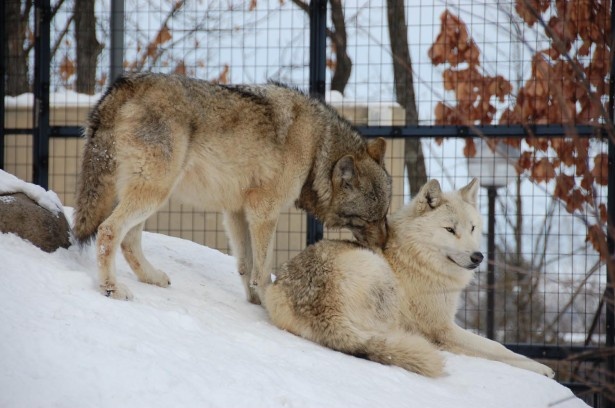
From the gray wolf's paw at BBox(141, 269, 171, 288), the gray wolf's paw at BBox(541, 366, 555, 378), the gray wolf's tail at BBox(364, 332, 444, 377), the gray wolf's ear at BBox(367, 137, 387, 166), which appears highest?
the gray wolf's ear at BBox(367, 137, 387, 166)

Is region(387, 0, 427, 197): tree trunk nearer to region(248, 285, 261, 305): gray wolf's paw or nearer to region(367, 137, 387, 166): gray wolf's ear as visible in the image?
region(367, 137, 387, 166): gray wolf's ear

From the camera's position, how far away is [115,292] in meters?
4.05

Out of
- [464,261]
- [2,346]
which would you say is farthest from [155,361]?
[464,261]

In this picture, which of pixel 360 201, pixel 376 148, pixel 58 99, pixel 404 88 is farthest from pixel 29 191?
pixel 404 88

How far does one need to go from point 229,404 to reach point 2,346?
38.0 inches

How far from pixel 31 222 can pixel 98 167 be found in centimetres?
54

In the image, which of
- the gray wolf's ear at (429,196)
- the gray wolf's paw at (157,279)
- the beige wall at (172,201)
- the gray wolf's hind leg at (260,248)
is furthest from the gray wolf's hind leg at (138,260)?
the beige wall at (172,201)

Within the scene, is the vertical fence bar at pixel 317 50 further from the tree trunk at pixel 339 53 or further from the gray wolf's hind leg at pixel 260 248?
the gray wolf's hind leg at pixel 260 248

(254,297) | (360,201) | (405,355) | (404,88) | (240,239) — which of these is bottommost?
(405,355)

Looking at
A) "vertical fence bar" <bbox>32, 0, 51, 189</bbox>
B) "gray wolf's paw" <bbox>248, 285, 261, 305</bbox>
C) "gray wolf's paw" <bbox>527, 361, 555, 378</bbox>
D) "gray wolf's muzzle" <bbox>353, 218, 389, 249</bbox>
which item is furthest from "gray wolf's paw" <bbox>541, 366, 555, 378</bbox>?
"vertical fence bar" <bbox>32, 0, 51, 189</bbox>

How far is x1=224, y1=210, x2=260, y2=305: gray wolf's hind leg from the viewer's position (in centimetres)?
537

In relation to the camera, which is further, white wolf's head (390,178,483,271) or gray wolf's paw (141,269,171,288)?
white wolf's head (390,178,483,271)

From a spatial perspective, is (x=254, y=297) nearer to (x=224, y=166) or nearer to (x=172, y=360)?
(x=224, y=166)

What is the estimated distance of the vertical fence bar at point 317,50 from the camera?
6129 mm
